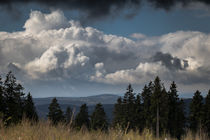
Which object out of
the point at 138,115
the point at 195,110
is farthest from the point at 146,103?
the point at 195,110

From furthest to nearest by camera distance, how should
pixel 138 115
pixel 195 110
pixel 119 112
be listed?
pixel 119 112 → pixel 138 115 → pixel 195 110

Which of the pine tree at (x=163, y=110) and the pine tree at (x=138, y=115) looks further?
the pine tree at (x=138, y=115)

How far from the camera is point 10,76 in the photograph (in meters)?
35.0

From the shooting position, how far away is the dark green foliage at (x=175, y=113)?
47.1m

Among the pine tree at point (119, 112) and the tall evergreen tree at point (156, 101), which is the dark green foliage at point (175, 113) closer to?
the tall evergreen tree at point (156, 101)

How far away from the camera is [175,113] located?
48031 millimetres

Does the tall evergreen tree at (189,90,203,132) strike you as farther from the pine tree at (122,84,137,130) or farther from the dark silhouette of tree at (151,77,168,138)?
the pine tree at (122,84,137,130)

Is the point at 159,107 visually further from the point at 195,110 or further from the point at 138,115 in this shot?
the point at 195,110

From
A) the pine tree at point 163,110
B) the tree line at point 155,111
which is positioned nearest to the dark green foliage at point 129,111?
the tree line at point 155,111

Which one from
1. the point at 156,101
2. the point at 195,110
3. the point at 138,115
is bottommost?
the point at 138,115

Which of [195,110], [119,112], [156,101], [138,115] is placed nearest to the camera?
[156,101]

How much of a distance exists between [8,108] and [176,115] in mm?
31527

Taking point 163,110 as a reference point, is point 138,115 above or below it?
below

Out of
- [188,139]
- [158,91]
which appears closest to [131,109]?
[158,91]
